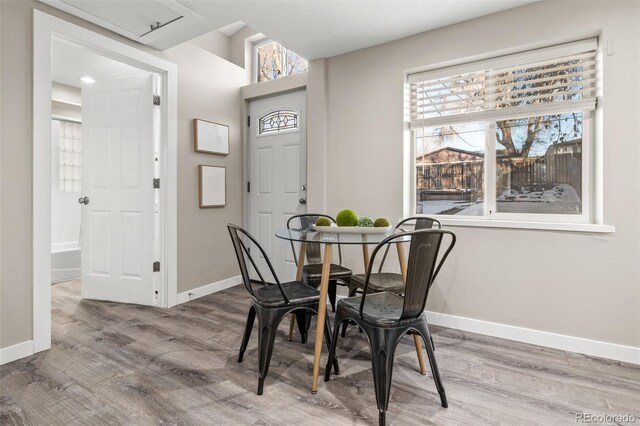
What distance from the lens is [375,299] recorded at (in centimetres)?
187

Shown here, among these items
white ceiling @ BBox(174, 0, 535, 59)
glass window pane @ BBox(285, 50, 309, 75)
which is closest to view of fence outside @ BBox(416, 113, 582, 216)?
white ceiling @ BBox(174, 0, 535, 59)

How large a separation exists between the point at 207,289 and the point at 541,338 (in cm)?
308

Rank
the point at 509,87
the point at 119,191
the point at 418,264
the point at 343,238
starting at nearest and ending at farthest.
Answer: the point at 418,264 < the point at 343,238 < the point at 509,87 < the point at 119,191

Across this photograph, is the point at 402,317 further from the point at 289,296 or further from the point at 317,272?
the point at 317,272

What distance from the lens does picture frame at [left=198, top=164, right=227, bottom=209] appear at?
3.52 m

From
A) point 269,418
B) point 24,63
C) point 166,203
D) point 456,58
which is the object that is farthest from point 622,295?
point 24,63

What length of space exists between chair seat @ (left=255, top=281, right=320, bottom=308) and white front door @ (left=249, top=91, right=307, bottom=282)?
5.50 ft

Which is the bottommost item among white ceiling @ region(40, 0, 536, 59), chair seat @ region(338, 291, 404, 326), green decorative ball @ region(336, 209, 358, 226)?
chair seat @ region(338, 291, 404, 326)

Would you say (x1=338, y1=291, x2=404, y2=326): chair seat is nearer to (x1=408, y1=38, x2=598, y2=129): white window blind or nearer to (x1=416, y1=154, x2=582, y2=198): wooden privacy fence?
(x1=416, y1=154, x2=582, y2=198): wooden privacy fence

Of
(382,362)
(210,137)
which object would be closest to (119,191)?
(210,137)

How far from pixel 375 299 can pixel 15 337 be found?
2.33 meters

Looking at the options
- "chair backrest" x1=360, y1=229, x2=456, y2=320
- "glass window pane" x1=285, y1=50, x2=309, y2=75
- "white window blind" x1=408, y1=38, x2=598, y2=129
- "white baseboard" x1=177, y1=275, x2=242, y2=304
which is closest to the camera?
"chair backrest" x1=360, y1=229, x2=456, y2=320

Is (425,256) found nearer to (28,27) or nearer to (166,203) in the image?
(166,203)

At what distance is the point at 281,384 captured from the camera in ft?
6.05
